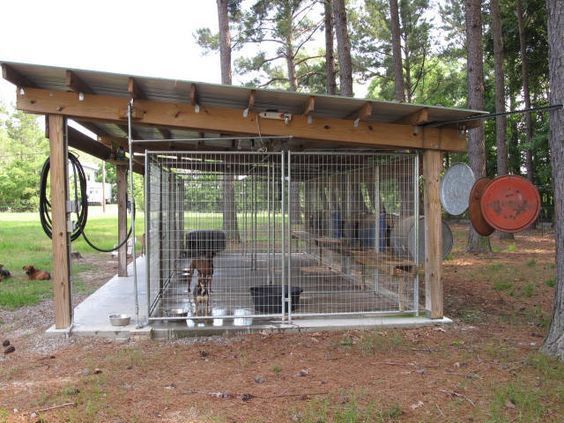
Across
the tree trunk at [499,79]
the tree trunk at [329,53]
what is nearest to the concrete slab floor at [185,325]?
the tree trunk at [329,53]

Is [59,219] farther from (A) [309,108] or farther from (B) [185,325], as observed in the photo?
(A) [309,108]

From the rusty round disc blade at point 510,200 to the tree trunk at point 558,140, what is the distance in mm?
525

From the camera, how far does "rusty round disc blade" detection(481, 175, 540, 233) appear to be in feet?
16.5

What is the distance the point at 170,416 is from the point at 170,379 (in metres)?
0.77

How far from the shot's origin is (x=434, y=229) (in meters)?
6.10

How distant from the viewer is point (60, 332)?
5461 mm

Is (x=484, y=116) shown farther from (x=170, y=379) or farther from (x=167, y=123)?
(x=170, y=379)

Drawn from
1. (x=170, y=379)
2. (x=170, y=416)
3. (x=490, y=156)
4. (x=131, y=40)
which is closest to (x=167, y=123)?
(x=170, y=379)

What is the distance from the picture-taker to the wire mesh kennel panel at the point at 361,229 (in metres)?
6.45

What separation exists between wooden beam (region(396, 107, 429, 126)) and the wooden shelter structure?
12mm

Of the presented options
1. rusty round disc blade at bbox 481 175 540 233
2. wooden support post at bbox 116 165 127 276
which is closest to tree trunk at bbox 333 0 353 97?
wooden support post at bbox 116 165 127 276

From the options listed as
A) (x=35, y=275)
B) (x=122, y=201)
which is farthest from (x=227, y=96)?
(x=35, y=275)

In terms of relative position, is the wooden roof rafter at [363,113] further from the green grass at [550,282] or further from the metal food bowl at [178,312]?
the green grass at [550,282]

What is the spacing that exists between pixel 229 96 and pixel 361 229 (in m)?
3.29
